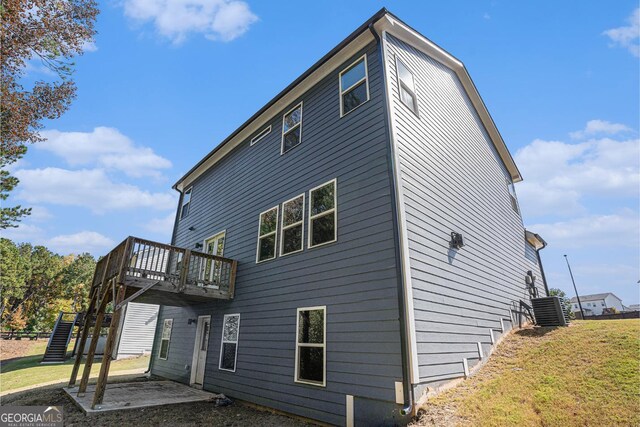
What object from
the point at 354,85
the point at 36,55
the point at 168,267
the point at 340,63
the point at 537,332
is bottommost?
the point at 537,332

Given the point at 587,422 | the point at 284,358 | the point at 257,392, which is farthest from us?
the point at 257,392

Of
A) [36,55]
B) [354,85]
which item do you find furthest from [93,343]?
[354,85]

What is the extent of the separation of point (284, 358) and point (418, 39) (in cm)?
893

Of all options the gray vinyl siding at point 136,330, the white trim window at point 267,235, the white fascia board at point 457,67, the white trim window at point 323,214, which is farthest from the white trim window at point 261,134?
the gray vinyl siding at point 136,330

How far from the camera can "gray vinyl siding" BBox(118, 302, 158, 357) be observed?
21.3 metres

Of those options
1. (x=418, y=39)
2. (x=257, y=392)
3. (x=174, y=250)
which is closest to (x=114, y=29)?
(x=174, y=250)

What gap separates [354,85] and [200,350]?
980cm

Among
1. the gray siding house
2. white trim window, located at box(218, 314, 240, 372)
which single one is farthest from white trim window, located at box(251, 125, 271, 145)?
white trim window, located at box(218, 314, 240, 372)

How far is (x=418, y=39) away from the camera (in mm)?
8320

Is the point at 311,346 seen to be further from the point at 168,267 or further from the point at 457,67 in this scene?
the point at 457,67

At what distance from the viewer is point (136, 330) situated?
71.8 ft

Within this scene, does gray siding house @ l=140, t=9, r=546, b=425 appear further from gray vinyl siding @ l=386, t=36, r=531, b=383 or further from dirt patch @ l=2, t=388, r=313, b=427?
dirt patch @ l=2, t=388, r=313, b=427

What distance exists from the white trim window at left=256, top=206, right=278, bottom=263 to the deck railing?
1.26 m

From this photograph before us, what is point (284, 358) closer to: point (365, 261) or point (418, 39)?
point (365, 261)
